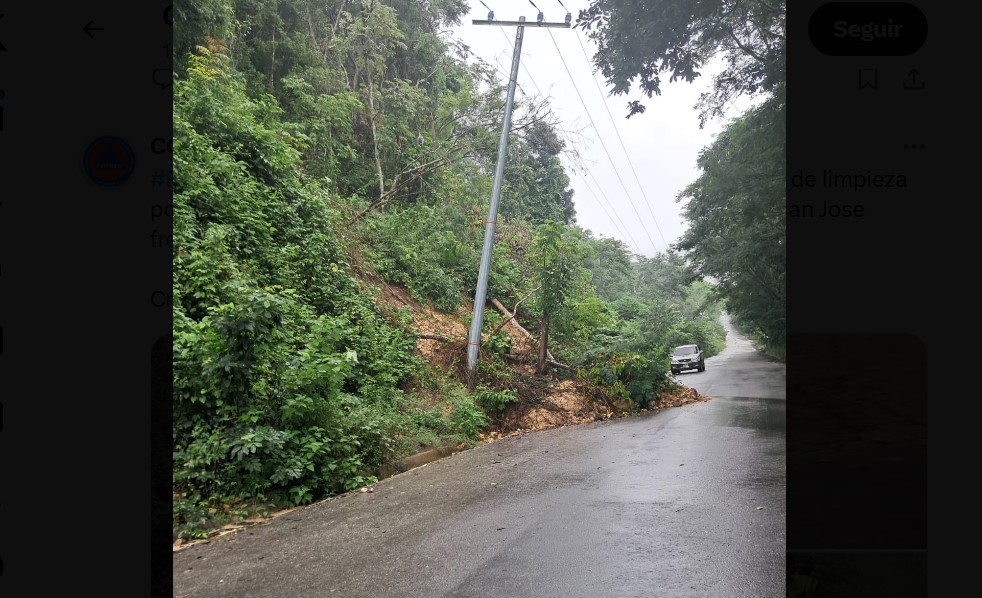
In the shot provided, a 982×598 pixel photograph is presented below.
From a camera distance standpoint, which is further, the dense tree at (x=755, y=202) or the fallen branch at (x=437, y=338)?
the fallen branch at (x=437, y=338)

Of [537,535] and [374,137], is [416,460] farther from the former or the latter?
[374,137]

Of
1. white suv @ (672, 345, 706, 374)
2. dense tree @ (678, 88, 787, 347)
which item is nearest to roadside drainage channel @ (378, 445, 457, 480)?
dense tree @ (678, 88, 787, 347)

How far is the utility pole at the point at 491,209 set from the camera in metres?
11.6

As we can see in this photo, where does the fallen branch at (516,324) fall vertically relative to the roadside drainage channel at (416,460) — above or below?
above

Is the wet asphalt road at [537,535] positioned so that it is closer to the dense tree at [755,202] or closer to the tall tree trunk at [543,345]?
the dense tree at [755,202]

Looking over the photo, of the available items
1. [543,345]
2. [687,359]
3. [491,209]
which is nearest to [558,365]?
[543,345]

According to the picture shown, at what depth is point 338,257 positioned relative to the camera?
11805mm

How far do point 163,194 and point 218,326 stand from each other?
4.75 ft

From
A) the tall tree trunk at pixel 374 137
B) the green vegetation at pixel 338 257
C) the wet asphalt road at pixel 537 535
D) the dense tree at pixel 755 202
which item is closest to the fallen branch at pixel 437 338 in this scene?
the green vegetation at pixel 338 257

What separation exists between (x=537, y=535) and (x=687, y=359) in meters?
26.0

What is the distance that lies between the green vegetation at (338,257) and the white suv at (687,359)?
19.8 feet

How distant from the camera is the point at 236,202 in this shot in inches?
383
